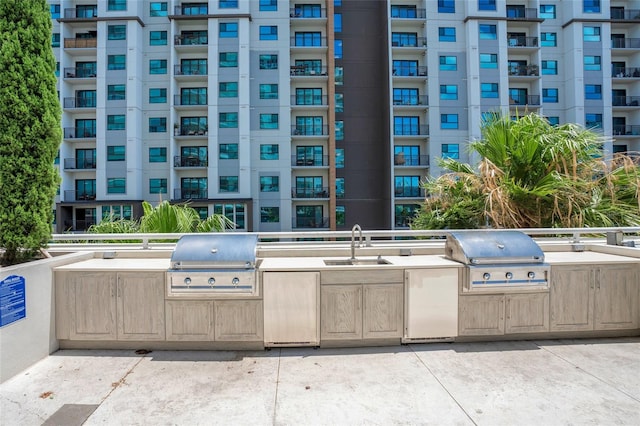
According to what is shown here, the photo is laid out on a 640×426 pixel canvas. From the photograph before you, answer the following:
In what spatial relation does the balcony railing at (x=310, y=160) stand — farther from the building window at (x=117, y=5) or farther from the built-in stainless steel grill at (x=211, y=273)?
the built-in stainless steel grill at (x=211, y=273)

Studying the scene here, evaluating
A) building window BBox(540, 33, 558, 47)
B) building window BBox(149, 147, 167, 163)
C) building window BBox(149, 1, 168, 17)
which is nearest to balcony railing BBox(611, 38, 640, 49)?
building window BBox(540, 33, 558, 47)

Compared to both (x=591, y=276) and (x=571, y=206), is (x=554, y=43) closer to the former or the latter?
(x=571, y=206)

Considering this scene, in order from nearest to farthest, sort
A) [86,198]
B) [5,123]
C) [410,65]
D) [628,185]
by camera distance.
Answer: [5,123], [628,185], [86,198], [410,65]

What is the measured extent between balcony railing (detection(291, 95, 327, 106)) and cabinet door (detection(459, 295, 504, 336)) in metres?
27.1

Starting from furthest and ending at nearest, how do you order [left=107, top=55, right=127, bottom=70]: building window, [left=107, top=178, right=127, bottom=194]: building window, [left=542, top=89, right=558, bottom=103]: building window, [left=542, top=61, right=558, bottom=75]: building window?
[left=542, top=61, right=558, bottom=75]: building window → [left=542, top=89, right=558, bottom=103]: building window → [left=107, top=55, right=127, bottom=70]: building window → [left=107, top=178, right=127, bottom=194]: building window

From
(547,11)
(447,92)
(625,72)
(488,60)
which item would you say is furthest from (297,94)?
(625,72)

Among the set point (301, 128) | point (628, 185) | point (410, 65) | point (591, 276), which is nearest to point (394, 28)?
point (410, 65)

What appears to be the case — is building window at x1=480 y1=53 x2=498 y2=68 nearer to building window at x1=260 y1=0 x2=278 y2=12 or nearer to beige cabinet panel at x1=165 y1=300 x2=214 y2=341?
building window at x1=260 y1=0 x2=278 y2=12

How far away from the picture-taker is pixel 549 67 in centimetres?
3212

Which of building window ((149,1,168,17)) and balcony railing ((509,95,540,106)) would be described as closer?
building window ((149,1,168,17))

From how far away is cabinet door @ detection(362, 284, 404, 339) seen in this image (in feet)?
14.2

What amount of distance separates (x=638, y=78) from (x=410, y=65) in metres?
21.3

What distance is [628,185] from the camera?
6711 mm

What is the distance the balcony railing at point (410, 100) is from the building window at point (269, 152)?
1105cm
